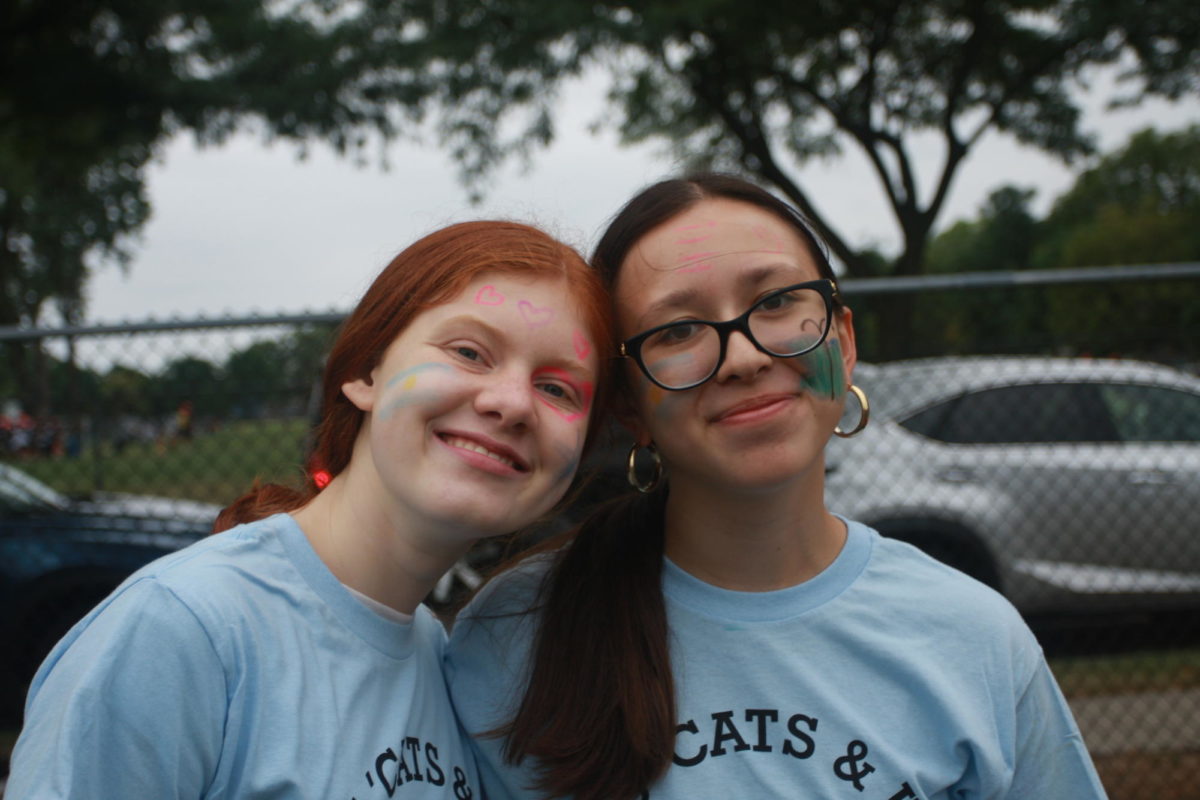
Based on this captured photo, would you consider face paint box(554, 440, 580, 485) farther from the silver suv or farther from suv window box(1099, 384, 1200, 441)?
suv window box(1099, 384, 1200, 441)

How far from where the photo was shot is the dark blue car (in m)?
4.02

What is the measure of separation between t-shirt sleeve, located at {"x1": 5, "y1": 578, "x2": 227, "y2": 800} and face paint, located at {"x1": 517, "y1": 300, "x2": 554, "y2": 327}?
1.94 ft

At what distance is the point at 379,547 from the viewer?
4.50 ft

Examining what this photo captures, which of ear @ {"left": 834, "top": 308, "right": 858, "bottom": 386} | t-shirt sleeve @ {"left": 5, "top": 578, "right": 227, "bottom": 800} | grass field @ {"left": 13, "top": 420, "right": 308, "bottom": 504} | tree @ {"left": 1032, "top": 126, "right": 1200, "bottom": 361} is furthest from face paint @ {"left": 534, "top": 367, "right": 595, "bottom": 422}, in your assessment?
tree @ {"left": 1032, "top": 126, "right": 1200, "bottom": 361}

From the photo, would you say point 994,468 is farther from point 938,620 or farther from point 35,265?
point 35,265

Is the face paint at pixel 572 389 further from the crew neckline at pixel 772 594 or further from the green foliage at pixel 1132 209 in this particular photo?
the green foliage at pixel 1132 209

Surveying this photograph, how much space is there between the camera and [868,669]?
4.58 ft

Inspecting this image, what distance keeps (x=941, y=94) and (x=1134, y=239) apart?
38171 millimetres

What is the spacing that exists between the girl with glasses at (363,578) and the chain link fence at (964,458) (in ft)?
4.34

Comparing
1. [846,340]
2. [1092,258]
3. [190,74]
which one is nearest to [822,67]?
[190,74]

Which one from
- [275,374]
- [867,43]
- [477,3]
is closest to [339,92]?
[477,3]

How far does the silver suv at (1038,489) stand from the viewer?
173 inches

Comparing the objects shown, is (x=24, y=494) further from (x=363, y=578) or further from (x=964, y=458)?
(x=964, y=458)

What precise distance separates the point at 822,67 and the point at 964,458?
814 cm
